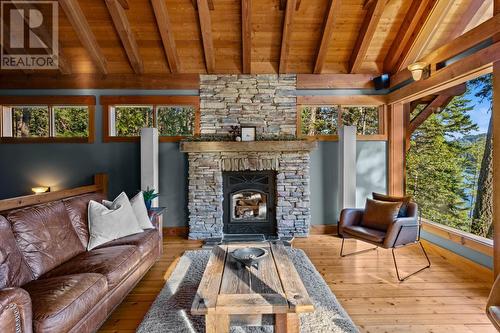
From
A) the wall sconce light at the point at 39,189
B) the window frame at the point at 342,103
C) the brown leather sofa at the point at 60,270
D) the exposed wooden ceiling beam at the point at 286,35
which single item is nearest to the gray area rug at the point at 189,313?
the brown leather sofa at the point at 60,270

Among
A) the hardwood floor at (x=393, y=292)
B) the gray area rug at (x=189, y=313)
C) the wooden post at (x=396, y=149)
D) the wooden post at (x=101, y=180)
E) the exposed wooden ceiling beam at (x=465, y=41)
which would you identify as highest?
the exposed wooden ceiling beam at (x=465, y=41)

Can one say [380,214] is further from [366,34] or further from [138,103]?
[138,103]

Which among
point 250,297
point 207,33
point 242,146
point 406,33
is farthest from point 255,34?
point 250,297

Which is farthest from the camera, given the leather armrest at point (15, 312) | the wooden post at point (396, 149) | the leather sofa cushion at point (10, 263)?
the wooden post at point (396, 149)

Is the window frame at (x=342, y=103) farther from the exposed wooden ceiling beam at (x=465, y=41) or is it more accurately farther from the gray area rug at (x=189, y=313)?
the gray area rug at (x=189, y=313)

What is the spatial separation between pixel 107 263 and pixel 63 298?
55 cm

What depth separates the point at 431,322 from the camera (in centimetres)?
223

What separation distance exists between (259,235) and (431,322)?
269cm

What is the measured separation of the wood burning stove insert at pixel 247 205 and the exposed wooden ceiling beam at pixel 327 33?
6.55 ft

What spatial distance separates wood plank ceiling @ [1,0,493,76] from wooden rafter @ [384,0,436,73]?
0.05 ft

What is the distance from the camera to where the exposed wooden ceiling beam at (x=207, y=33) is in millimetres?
3655

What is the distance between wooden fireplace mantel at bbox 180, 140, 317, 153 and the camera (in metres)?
4.41

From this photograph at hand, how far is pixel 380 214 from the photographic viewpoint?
3.53 m

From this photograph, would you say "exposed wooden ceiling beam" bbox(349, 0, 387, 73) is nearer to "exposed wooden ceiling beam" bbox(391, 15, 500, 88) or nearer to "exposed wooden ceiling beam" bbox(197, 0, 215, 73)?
"exposed wooden ceiling beam" bbox(391, 15, 500, 88)
